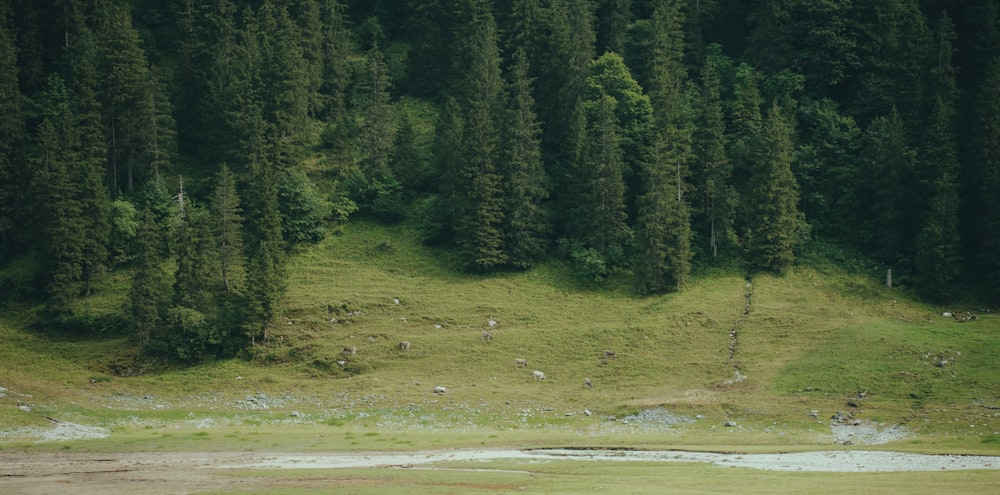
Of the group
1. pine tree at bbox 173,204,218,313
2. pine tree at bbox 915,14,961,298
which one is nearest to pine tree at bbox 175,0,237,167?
pine tree at bbox 173,204,218,313

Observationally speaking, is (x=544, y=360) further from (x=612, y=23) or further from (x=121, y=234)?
(x=612, y=23)

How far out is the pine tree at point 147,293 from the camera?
80.5m

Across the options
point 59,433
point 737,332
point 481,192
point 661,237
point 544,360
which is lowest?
point 544,360

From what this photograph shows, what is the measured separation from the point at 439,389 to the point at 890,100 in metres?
53.7

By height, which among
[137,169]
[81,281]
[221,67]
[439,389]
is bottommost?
[439,389]

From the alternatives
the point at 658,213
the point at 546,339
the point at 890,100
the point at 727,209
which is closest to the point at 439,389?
the point at 546,339

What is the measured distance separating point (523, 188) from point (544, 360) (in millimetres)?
19576

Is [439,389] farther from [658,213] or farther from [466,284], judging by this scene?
[658,213]

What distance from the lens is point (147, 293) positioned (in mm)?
80688

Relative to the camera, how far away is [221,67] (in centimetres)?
10106

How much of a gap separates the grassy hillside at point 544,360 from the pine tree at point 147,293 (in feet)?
8.95

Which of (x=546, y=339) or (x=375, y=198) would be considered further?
(x=375, y=198)

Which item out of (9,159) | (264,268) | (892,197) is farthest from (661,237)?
(9,159)

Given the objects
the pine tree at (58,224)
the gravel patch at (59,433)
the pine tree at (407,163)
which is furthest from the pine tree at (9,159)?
the gravel patch at (59,433)
